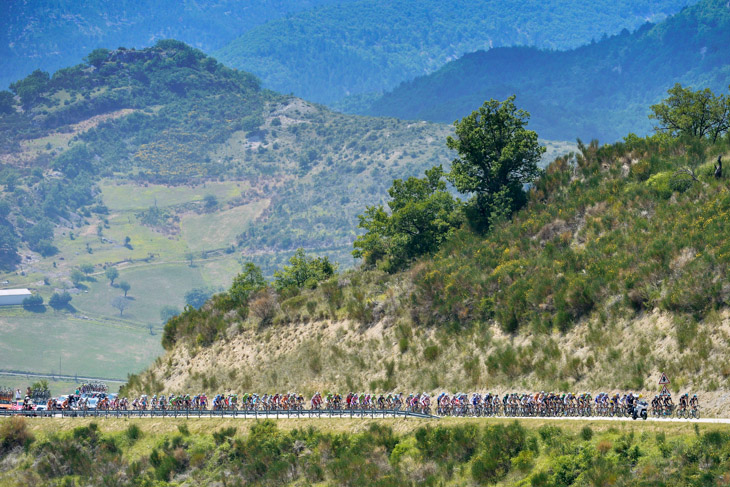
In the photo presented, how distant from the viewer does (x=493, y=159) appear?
8819 cm

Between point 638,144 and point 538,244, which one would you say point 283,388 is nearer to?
point 538,244

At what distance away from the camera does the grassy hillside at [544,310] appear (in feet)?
198

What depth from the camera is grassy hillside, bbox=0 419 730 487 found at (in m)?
45.3

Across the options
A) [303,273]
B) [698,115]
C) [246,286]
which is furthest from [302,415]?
[698,115]

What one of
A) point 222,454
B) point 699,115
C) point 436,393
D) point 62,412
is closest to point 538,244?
point 436,393

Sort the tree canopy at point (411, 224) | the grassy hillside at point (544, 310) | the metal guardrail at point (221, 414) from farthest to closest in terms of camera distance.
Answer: the tree canopy at point (411, 224) < the metal guardrail at point (221, 414) < the grassy hillside at point (544, 310)

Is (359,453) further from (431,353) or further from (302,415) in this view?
(431,353)

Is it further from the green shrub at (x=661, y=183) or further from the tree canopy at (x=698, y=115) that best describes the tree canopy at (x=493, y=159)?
the green shrub at (x=661, y=183)

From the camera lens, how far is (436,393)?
69.6 meters

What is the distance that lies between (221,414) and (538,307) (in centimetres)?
2346

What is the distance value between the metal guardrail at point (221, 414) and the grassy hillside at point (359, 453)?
0.95m

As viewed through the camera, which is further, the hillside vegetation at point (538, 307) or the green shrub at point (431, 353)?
the green shrub at point (431, 353)

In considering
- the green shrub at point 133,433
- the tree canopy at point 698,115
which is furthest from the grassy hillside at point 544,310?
the green shrub at point 133,433

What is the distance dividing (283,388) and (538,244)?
23.4 m
